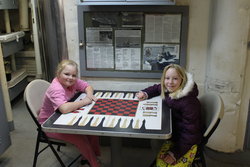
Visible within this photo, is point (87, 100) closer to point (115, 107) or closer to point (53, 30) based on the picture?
point (115, 107)

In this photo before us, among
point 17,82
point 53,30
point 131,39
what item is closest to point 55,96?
point 53,30

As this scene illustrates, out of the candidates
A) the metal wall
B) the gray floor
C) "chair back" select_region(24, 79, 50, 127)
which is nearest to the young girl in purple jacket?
the gray floor

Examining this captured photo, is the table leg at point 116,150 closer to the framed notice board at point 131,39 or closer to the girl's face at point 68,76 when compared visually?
the girl's face at point 68,76

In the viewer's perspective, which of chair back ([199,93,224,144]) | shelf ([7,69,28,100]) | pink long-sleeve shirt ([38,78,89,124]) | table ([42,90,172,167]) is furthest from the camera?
shelf ([7,69,28,100])

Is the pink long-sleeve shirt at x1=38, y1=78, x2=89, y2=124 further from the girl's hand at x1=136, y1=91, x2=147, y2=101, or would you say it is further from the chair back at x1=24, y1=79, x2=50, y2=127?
the girl's hand at x1=136, y1=91, x2=147, y2=101

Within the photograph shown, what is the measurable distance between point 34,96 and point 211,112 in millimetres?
1324

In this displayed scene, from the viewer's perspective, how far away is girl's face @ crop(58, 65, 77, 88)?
2.13 m

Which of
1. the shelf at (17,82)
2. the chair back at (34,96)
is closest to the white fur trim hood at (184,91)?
the chair back at (34,96)

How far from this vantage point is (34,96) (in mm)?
2166

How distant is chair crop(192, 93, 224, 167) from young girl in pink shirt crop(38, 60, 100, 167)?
0.79 m

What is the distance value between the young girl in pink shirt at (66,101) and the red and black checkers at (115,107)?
0.32 feet

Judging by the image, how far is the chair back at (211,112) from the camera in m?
1.75

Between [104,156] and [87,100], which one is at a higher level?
[87,100]

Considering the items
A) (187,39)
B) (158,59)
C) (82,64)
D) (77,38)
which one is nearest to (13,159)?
(82,64)
